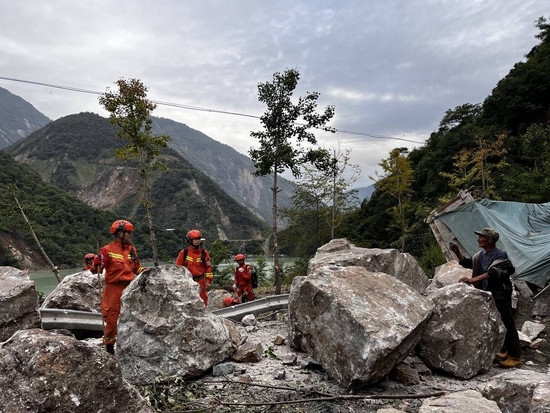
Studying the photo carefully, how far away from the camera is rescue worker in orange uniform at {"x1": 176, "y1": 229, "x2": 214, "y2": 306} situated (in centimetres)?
599

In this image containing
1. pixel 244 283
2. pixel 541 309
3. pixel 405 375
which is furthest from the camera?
pixel 244 283

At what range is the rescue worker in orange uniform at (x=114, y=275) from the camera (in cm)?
454

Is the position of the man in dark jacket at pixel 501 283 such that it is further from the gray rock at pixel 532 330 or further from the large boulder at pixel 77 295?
the large boulder at pixel 77 295

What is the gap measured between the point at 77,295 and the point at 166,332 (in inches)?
142

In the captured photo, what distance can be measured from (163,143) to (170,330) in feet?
27.1

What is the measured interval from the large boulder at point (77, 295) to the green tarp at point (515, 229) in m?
7.81

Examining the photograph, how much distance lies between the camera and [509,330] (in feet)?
14.1

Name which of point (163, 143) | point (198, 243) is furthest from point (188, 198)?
point (198, 243)

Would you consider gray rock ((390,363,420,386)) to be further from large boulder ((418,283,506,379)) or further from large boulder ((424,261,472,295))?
large boulder ((424,261,472,295))

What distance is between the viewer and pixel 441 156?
30625 millimetres

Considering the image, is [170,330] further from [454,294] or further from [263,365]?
[454,294]

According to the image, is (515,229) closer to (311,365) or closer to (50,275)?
(311,365)

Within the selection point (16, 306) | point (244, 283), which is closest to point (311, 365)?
point (16, 306)

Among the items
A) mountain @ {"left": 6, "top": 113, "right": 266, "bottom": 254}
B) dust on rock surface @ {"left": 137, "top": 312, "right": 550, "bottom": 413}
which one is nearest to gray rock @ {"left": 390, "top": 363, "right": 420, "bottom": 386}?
dust on rock surface @ {"left": 137, "top": 312, "right": 550, "bottom": 413}
